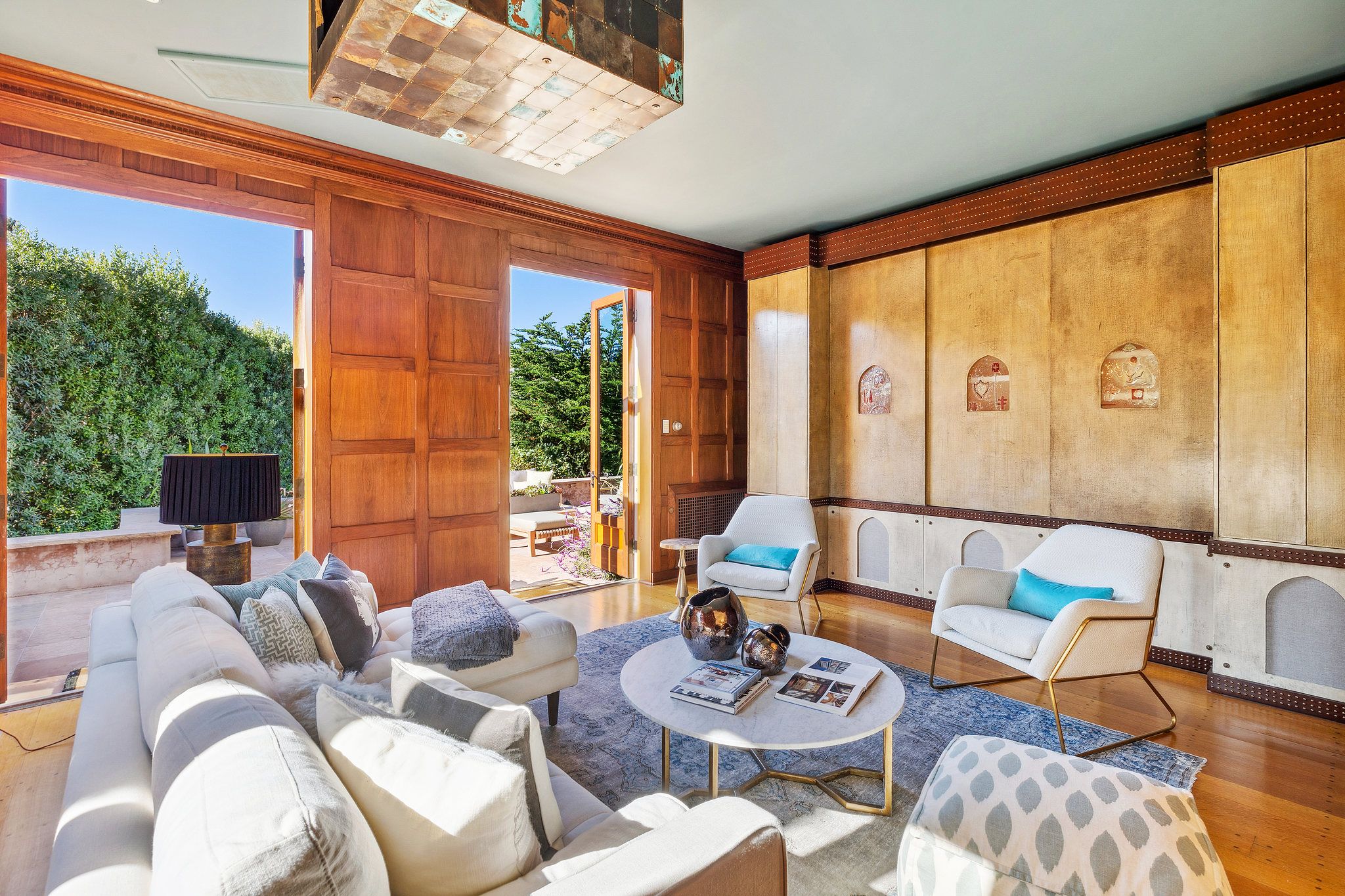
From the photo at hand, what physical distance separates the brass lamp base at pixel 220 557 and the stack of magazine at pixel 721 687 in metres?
1.86

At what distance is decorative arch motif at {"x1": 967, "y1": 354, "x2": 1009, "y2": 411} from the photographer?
424 cm

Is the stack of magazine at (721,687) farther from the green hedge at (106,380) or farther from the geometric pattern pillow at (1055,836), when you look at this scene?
the green hedge at (106,380)

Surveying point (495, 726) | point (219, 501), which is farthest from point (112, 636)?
point (495, 726)

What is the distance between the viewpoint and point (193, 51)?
2.67 m

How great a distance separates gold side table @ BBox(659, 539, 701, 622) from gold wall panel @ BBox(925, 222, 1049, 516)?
189cm

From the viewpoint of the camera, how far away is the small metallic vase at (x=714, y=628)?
237 cm

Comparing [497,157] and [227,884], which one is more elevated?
[497,157]

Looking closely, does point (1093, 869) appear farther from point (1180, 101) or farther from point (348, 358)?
point (348, 358)

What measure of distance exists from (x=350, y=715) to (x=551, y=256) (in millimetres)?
4080

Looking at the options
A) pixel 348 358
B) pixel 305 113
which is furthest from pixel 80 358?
Result: pixel 305 113

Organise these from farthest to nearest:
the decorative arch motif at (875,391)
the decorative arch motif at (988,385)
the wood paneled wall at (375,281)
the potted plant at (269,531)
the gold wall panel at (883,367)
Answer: the potted plant at (269,531), the decorative arch motif at (875,391), the gold wall panel at (883,367), the decorative arch motif at (988,385), the wood paneled wall at (375,281)

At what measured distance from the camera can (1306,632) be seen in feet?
9.53

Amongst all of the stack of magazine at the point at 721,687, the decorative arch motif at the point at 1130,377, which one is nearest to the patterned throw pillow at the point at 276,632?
the stack of magazine at the point at 721,687

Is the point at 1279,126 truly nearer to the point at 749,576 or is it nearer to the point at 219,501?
the point at 749,576
